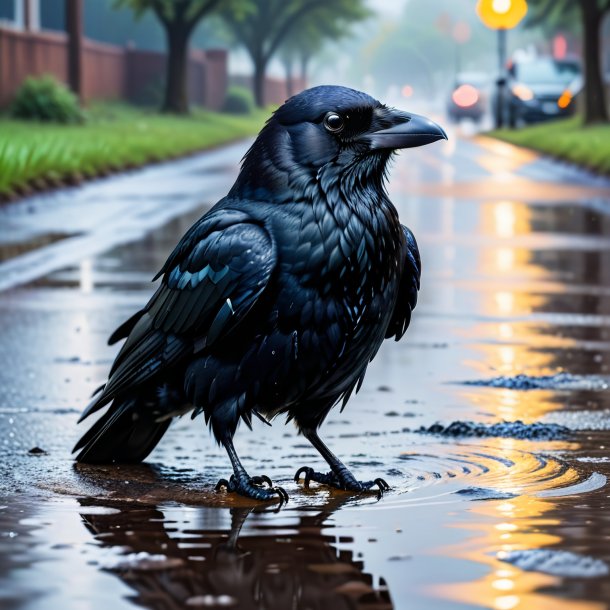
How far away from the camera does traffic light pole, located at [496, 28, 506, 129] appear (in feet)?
156

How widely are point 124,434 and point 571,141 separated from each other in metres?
26.3

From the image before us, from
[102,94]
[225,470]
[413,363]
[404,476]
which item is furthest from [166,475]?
[102,94]

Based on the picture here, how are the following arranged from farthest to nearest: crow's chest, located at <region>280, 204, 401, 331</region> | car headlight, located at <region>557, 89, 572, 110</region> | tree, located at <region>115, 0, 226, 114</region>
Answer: tree, located at <region>115, 0, 226, 114</region> < car headlight, located at <region>557, 89, 572, 110</region> < crow's chest, located at <region>280, 204, 401, 331</region>

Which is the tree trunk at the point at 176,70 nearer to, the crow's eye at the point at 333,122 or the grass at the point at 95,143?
the grass at the point at 95,143

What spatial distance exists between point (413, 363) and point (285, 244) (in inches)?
158

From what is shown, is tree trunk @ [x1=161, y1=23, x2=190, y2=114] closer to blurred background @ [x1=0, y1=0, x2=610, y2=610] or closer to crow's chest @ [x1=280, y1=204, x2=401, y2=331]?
blurred background @ [x1=0, y1=0, x2=610, y2=610]

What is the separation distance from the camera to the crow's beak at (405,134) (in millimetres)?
4809

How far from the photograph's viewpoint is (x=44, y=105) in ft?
120

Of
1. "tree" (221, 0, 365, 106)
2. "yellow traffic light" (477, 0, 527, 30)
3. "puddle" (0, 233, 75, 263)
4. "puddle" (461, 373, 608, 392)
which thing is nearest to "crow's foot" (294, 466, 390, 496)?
"puddle" (461, 373, 608, 392)

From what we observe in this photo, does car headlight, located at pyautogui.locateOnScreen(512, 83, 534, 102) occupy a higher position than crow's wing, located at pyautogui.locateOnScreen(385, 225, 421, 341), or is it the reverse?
car headlight, located at pyautogui.locateOnScreen(512, 83, 534, 102)

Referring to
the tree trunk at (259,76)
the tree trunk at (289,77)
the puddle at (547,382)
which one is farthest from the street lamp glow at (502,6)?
the tree trunk at (289,77)

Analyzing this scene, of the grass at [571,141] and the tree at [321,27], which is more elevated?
the tree at [321,27]

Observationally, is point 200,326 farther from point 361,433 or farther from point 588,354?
point 588,354

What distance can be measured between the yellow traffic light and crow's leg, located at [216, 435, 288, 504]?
142 ft
